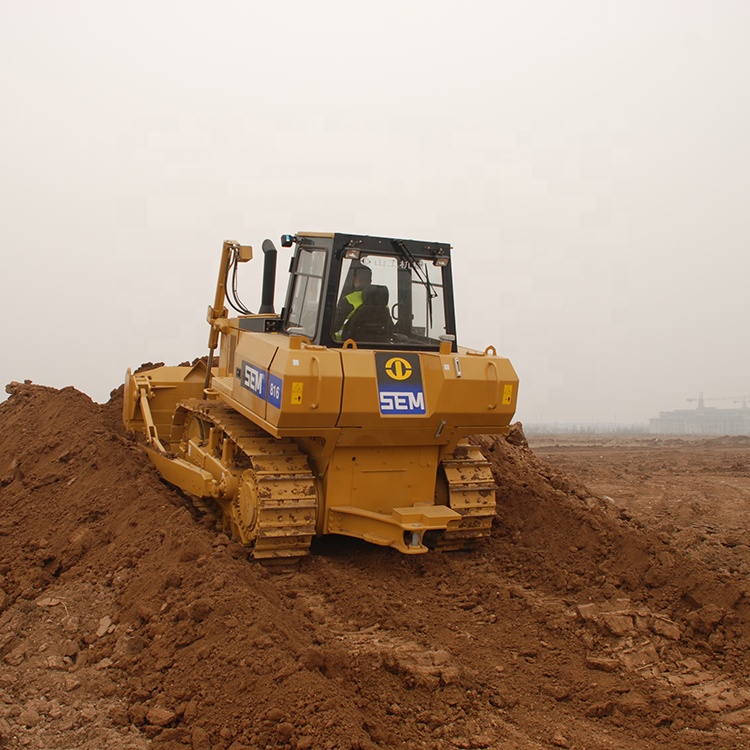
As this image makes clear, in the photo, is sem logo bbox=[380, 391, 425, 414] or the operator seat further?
the operator seat

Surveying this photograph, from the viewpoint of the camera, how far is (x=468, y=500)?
26.0 feet

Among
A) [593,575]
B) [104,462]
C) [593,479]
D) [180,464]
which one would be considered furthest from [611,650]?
[593,479]

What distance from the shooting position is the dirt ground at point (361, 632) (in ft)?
16.7

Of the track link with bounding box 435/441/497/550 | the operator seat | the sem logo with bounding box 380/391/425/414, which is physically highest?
the operator seat

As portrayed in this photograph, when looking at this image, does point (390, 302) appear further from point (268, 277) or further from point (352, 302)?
point (268, 277)

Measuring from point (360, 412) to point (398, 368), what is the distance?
1.71 feet

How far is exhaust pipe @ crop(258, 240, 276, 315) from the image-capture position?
30.1 feet

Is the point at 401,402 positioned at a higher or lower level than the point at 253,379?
lower

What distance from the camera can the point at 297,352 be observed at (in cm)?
690

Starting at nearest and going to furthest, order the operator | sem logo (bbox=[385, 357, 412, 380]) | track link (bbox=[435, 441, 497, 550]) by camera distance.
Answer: sem logo (bbox=[385, 357, 412, 380])
the operator
track link (bbox=[435, 441, 497, 550])

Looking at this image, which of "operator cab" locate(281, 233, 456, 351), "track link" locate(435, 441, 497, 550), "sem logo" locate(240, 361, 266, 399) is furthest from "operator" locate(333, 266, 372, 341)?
"track link" locate(435, 441, 497, 550)

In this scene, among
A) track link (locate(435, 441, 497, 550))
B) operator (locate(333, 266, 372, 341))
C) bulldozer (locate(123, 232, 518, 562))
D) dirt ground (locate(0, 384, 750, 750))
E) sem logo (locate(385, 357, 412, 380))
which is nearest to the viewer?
dirt ground (locate(0, 384, 750, 750))

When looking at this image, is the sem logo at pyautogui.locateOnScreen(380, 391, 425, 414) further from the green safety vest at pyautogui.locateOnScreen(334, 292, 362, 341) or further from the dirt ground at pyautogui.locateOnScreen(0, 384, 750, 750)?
the dirt ground at pyautogui.locateOnScreen(0, 384, 750, 750)

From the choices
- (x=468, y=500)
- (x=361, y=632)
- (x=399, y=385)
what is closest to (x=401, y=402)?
(x=399, y=385)
